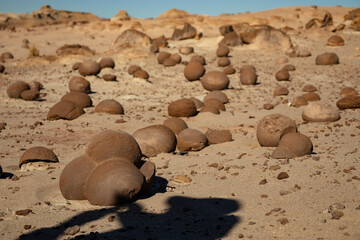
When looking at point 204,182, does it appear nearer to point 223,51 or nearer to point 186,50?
point 223,51

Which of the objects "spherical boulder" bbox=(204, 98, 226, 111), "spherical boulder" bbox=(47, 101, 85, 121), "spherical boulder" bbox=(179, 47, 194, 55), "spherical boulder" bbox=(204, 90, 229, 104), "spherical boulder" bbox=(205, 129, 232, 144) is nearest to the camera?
"spherical boulder" bbox=(205, 129, 232, 144)

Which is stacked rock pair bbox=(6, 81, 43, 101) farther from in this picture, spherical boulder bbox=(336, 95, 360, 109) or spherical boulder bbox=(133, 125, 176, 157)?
spherical boulder bbox=(336, 95, 360, 109)

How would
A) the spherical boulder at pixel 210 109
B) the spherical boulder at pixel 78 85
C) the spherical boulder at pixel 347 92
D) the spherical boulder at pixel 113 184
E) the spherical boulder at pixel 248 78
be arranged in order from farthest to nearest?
the spherical boulder at pixel 248 78 < the spherical boulder at pixel 78 85 < the spherical boulder at pixel 347 92 < the spherical boulder at pixel 210 109 < the spherical boulder at pixel 113 184

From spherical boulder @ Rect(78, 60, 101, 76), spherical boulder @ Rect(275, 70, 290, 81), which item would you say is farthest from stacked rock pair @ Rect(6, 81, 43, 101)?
spherical boulder @ Rect(275, 70, 290, 81)

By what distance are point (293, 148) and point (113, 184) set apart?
9.80 ft

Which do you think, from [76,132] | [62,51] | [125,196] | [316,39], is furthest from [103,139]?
[316,39]

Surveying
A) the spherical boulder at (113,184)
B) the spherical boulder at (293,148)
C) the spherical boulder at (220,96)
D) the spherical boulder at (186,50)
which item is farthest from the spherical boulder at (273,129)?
the spherical boulder at (186,50)

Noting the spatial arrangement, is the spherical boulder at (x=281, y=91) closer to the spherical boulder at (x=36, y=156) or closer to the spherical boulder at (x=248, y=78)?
the spherical boulder at (x=248, y=78)

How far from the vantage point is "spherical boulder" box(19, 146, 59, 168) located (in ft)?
22.4

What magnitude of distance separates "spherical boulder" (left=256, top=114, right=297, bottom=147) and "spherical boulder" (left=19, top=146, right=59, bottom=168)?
139 inches

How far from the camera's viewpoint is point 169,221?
4.57m

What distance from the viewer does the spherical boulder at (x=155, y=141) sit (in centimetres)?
730

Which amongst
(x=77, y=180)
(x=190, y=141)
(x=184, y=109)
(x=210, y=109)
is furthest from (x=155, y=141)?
(x=210, y=109)

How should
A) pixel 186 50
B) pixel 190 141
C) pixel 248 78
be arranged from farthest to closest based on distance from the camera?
pixel 186 50 < pixel 248 78 < pixel 190 141
